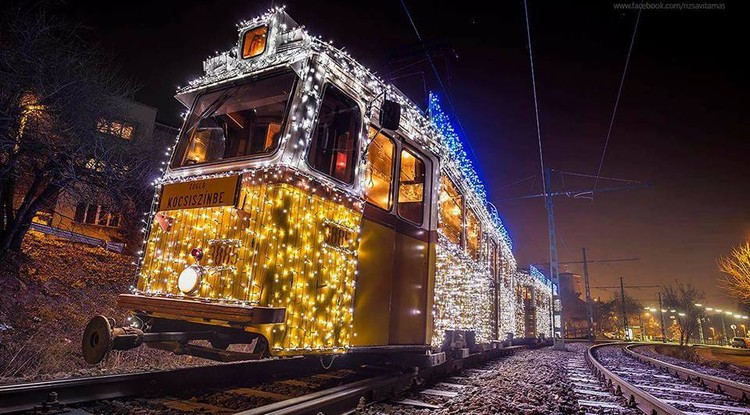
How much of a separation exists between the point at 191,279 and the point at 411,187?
3.05 meters

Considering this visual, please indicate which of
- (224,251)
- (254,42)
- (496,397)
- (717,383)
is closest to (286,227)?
(224,251)

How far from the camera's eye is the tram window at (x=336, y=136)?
13.5 ft

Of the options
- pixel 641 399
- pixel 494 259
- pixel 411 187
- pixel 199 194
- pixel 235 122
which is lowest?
pixel 641 399

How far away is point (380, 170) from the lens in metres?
4.99

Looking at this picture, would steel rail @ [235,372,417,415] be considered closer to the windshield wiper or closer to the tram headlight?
the tram headlight

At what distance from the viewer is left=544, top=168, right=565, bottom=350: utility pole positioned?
17734 mm

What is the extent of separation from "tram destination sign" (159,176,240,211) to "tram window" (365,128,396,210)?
159cm

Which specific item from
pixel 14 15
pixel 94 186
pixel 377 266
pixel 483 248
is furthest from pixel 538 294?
pixel 14 15

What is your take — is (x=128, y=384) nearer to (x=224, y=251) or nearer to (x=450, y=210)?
(x=224, y=251)

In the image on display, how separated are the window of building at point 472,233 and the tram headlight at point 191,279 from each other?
543 cm

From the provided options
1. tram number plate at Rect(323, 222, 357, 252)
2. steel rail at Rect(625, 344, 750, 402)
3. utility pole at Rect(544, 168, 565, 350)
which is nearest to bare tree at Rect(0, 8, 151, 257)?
tram number plate at Rect(323, 222, 357, 252)

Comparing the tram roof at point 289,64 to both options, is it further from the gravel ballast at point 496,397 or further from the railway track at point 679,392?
the railway track at point 679,392

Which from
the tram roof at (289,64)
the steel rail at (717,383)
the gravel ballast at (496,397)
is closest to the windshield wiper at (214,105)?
the tram roof at (289,64)

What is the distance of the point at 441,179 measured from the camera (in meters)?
6.29
